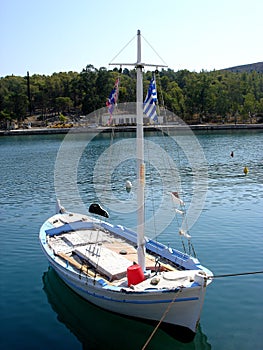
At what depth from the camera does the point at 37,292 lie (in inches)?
672

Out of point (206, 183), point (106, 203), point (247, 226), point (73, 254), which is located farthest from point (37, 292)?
point (206, 183)

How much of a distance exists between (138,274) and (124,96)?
348 feet

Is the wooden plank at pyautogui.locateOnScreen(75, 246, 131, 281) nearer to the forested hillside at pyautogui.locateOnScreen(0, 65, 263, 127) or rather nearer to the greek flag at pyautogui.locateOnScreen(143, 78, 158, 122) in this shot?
the greek flag at pyautogui.locateOnScreen(143, 78, 158, 122)

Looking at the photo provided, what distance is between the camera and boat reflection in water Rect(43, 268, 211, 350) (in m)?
12.9

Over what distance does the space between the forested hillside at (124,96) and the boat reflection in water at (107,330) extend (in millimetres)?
97850

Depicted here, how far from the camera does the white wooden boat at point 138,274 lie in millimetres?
12320

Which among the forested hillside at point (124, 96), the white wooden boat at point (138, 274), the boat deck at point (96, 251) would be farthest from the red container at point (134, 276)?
the forested hillside at point (124, 96)

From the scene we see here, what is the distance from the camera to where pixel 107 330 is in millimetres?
13664

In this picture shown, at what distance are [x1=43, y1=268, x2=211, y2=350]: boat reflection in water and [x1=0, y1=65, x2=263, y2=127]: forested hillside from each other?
9785 cm

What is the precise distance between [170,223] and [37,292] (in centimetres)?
1144

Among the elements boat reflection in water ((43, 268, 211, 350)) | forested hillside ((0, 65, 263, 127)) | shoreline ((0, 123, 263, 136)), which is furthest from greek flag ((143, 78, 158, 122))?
shoreline ((0, 123, 263, 136))

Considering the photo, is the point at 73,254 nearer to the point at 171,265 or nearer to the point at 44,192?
the point at 171,265

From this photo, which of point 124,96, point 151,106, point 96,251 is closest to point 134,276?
point 96,251

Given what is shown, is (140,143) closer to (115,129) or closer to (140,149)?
(140,149)
